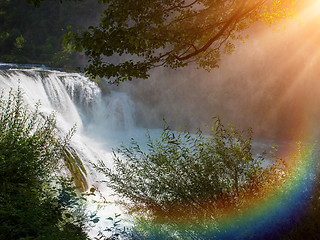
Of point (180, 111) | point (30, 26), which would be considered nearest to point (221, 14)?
point (180, 111)

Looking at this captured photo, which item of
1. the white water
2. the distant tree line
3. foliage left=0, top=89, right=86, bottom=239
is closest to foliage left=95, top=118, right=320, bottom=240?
foliage left=0, top=89, right=86, bottom=239

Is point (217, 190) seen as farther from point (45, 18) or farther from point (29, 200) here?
point (45, 18)

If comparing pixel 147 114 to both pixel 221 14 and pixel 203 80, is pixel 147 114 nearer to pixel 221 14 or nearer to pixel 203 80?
pixel 203 80

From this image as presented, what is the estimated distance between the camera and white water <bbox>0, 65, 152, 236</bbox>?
45.8 feet

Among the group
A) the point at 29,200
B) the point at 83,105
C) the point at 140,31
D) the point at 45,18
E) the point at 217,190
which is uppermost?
the point at 45,18

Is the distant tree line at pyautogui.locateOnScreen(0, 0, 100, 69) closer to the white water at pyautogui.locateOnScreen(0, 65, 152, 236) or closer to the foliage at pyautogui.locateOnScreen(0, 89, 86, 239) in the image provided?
the white water at pyautogui.locateOnScreen(0, 65, 152, 236)

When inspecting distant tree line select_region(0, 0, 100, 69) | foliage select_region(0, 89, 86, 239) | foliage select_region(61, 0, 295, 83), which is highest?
distant tree line select_region(0, 0, 100, 69)

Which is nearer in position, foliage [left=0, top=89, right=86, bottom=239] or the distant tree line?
foliage [left=0, top=89, right=86, bottom=239]

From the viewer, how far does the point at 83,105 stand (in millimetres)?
19359

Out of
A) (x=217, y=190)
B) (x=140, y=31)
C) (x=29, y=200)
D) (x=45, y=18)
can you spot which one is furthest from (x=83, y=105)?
(x=45, y=18)

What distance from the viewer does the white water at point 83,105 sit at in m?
14.0

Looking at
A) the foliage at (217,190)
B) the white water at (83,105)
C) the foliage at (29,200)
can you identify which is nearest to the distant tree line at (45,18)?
the white water at (83,105)

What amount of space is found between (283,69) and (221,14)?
52.6 ft

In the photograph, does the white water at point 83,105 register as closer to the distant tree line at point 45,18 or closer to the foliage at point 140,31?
the foliage at point 140,31
